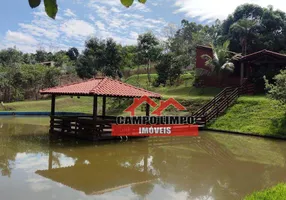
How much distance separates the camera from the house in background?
20413mm

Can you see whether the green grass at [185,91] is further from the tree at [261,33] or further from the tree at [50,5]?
the tree at [50,5]

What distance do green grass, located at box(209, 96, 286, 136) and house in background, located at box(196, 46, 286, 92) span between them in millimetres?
3915

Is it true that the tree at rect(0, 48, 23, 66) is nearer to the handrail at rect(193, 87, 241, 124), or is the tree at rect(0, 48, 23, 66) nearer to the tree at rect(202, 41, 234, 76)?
the tree at rect(202, 41, 234, 76)

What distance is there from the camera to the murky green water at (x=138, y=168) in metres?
5.81

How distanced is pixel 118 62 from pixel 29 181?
26.1m

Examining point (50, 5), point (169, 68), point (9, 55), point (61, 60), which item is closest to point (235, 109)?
point (169, 68)

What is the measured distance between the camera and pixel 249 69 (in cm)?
2317

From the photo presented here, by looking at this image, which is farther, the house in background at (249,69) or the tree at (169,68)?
the tree at (169,68)

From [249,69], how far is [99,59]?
1498 cm

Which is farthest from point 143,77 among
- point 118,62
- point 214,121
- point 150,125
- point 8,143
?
point 8,143

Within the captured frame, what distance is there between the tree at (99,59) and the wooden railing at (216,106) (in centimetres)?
1498

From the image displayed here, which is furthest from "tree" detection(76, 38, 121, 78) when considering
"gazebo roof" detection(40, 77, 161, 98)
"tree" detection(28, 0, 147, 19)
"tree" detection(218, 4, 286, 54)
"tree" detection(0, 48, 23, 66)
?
"tree" detection(28, 0, 147, 19)

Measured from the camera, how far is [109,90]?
12102 millimetres

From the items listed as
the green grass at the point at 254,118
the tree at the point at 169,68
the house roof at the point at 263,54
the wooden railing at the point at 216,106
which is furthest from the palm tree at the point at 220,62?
the tree at the point at 169,68
